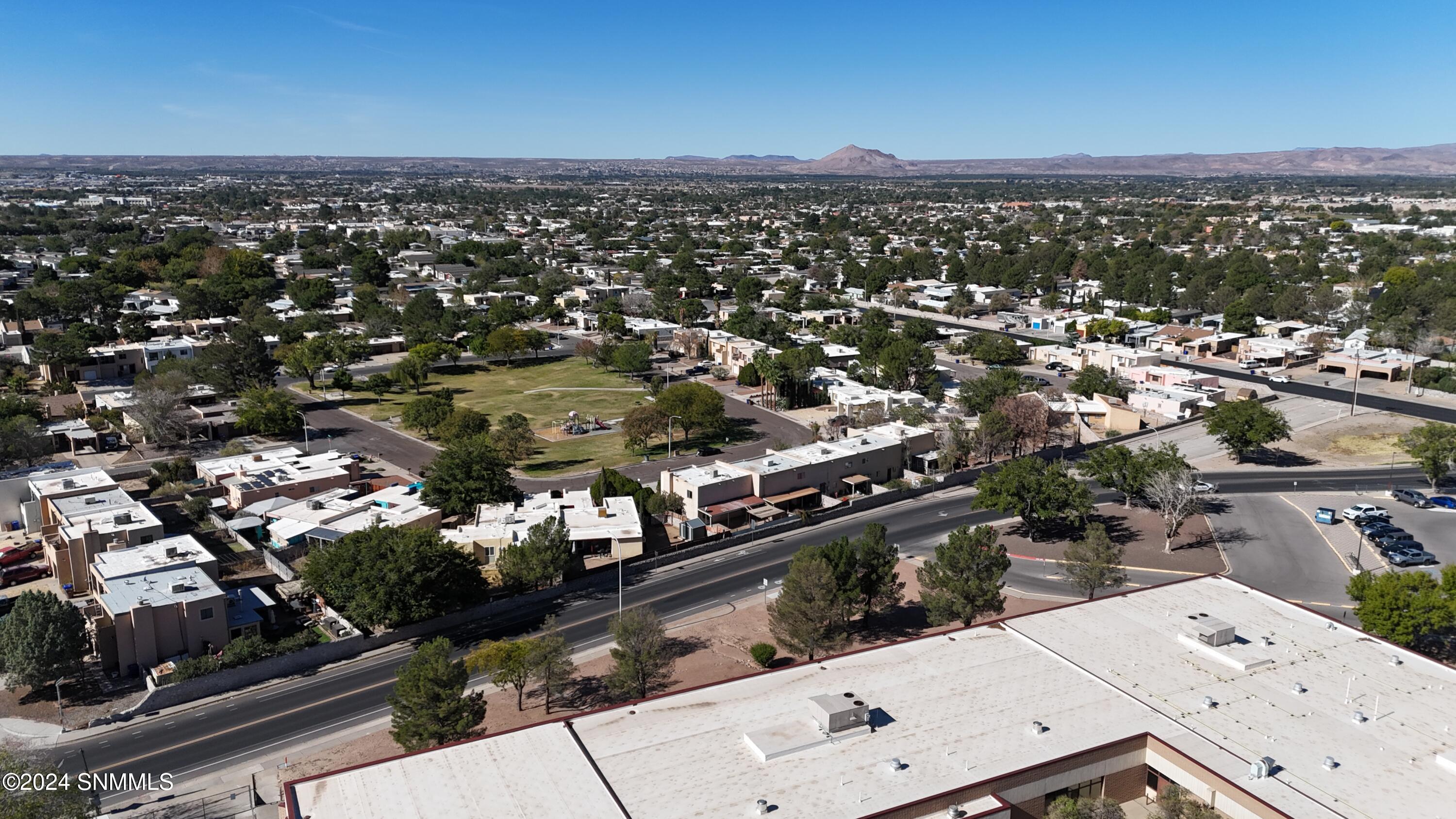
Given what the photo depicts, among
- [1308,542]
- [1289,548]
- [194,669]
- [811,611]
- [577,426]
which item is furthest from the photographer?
[577,426]

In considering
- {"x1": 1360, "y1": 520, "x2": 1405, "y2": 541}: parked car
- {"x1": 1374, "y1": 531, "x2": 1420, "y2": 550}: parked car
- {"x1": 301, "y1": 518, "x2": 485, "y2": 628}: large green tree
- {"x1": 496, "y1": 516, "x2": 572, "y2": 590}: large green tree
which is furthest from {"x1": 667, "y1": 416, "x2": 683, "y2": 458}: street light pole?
{"x1": 1374, "y1": 531, "x2": 1420, "y2": 550}: parked car

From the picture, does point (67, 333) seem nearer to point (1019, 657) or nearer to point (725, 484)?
point (725, 484)

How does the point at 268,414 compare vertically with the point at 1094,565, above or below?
below

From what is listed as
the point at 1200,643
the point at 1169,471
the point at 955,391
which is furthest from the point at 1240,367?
the point at 1200,643

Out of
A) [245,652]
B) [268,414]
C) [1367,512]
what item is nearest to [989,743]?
[245,652]

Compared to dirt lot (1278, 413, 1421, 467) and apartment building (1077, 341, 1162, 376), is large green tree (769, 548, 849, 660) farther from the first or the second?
apartment building (1077, 341, 1162, 376)

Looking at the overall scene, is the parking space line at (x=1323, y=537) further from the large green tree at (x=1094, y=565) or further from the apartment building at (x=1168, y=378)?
the apartment building at (x=1168, y=378)

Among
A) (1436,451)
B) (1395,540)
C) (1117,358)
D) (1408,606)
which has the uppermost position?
(1436,451)

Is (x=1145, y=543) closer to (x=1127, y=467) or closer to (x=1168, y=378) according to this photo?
(x=1127, y=467)
